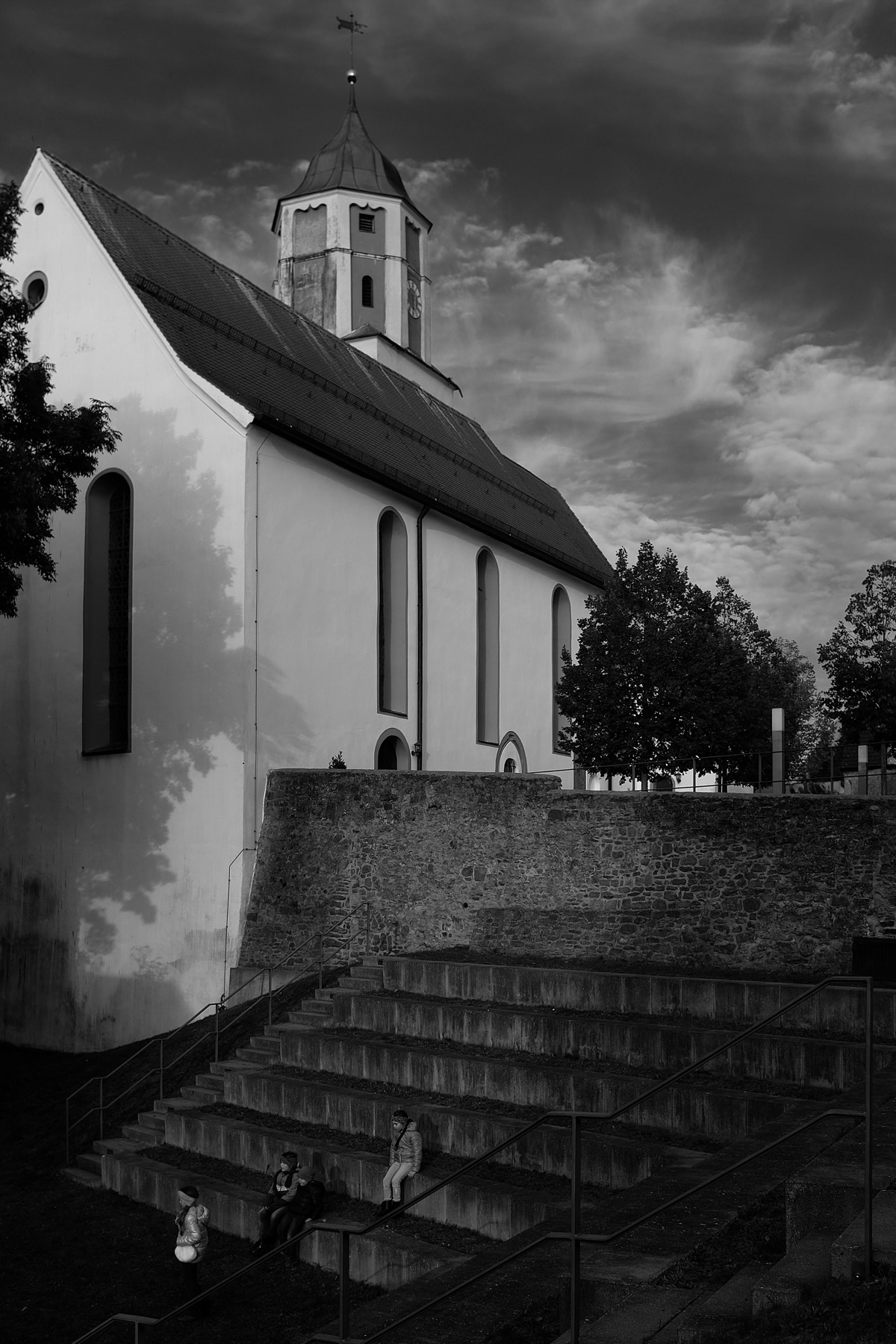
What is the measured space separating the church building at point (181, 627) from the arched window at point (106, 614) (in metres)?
0.04

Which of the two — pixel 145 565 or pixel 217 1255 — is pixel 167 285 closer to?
pixel 145 565

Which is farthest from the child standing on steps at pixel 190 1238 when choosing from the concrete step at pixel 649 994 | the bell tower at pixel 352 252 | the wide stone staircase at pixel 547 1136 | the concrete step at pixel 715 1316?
the bell tower at pixel 352 252

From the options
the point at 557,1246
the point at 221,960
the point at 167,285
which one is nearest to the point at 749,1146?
the point at 557,1246

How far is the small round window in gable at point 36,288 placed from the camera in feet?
76.8

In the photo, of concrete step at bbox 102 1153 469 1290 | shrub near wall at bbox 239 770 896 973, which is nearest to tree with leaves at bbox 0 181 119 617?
shrub near wall at bbox 239 770 896 973

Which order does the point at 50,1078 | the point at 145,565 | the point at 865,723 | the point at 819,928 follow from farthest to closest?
the point at 865,723 < the point at 145,565 < the point at 50,1078 < the point at 819,928

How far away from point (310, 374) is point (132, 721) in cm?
828

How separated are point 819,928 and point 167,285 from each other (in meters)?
15.9

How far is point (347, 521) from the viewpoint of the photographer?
914 inches

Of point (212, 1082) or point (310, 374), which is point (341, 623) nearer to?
point (310, 374)

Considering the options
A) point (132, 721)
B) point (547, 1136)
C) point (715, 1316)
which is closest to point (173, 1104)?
point (547, 1136)

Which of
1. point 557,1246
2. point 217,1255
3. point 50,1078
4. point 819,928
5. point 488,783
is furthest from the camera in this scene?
point 50,1078

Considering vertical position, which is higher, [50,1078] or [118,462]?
[118,462]

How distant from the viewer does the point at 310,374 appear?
2589 cm
